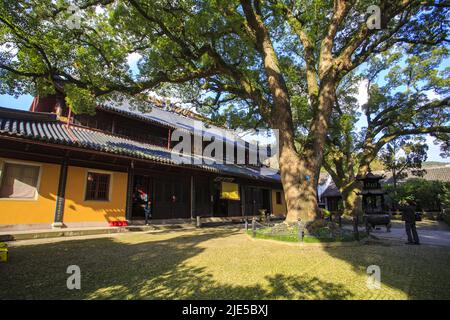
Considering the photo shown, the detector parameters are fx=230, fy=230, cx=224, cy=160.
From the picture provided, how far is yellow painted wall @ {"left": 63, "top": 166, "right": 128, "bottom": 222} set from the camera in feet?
32.9

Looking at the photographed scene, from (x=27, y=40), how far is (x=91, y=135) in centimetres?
479

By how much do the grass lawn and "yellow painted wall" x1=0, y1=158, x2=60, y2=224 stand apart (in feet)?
7.10

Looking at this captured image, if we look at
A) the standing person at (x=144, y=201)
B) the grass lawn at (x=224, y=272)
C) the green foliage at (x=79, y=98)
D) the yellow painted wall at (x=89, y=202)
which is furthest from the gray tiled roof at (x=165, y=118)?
the grass lawn at (x=224, y=272)

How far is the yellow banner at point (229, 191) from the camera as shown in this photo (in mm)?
16938

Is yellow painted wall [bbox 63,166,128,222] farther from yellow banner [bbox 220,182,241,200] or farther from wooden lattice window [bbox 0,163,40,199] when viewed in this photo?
yellow banner [bbox 220,182,241,200]

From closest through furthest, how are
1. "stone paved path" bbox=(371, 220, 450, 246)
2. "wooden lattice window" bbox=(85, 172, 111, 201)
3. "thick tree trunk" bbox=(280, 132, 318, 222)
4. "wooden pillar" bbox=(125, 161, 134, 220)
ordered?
"thick tree trunk" bbox=(280, 132, 318, 222) < "stone paved path" bbox=(371, 220, 450, 246) < "wooden lattice window" bbox=(85, 172, 111, 201) < "wooden pillar" bbox=(125, 161, 134, 220)

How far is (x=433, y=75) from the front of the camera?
17.0 metres

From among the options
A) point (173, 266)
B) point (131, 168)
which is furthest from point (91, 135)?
point (173, 266)

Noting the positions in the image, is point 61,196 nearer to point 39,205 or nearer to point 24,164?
point 39,205

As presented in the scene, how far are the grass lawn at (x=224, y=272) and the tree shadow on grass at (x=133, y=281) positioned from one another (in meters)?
0.02

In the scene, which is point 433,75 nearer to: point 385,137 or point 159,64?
point 385,137

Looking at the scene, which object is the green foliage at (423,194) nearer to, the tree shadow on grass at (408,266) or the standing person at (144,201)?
the tree shadow on grass at (408,266)

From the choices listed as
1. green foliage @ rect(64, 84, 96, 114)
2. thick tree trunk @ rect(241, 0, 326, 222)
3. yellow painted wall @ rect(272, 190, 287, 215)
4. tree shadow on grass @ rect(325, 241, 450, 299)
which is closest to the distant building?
yellow painted wall @ rect(272, 190, 287, 215)

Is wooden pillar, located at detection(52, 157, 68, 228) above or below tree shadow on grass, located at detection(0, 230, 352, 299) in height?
above
